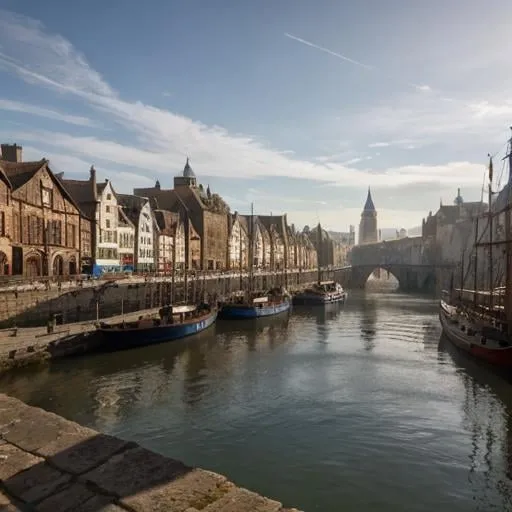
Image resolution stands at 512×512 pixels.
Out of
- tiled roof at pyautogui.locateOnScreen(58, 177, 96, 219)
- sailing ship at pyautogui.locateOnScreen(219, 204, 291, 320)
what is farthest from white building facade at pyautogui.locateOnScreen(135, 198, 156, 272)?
sailing ship at pyautogui.locateOnScreen(219, 204, 291, 320)

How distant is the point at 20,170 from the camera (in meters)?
55.7

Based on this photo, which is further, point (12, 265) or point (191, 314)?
point (191, 314)

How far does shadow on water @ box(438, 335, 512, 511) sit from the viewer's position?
18.4 meters

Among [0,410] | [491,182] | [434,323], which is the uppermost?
[491,182]

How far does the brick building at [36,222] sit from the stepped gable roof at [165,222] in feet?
76.9

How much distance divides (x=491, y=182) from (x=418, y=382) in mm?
34415

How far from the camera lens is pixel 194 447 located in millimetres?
21906

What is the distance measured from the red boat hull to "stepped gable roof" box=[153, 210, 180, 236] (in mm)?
52440

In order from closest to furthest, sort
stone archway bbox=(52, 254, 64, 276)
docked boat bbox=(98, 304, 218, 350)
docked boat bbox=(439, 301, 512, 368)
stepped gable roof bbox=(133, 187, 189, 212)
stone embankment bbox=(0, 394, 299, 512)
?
stone embankment bbox=(0, 394, 299, 512) < docked boat bbox=(439, 301, 512, 368) < docked boat bbox=(98, 304, 218, 350) < stone archway bbox=(52, 254, 64, 276) < stepped gable roof bbox=(133, 187, 189, 212)

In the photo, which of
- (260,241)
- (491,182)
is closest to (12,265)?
(491,182)

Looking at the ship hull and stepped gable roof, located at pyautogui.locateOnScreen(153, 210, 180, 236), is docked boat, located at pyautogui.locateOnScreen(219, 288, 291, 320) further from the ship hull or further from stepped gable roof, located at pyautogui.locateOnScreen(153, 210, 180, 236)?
stepped gable roof, located at pyautogui.locateOnScreen(153, 210, 180, 236)

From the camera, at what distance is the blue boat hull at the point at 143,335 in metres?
43.9

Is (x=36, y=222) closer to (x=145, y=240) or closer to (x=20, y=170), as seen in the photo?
(x=20, y=170)

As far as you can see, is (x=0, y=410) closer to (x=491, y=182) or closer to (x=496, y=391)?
(x=496, y=391)
